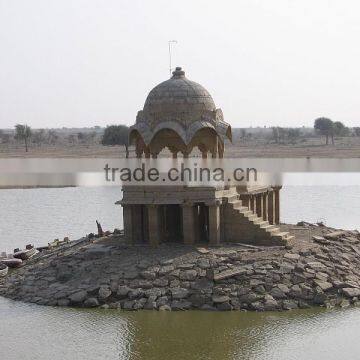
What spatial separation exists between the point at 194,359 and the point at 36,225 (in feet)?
71.7

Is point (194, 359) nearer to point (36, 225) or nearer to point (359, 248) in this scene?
point (359, 248)

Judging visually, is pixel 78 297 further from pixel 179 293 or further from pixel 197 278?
pixel 197 278

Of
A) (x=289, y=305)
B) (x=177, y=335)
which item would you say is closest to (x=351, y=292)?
(x=289, y=305)

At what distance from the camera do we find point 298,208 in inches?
1641

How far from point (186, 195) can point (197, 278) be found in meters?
3.27

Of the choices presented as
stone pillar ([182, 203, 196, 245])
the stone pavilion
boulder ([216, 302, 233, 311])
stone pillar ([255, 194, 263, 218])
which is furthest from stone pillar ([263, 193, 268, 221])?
boulder ([216, 302, 233, 311])

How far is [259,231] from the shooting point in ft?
78.0

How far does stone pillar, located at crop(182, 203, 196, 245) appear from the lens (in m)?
23.7

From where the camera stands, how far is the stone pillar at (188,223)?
2372 centimetres

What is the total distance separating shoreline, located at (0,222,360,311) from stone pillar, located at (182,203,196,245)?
36cm

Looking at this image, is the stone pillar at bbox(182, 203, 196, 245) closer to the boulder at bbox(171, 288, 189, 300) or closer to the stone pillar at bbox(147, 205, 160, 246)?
the stone pillar at bbox(147, 205, 160, 246)

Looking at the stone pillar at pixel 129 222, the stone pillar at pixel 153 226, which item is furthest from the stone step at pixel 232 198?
the stone pillar at pixel 129 222

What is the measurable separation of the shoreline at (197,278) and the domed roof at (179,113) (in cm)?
390

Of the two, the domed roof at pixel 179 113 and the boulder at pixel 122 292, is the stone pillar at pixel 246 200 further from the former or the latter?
the boulder at pixel 122 292
